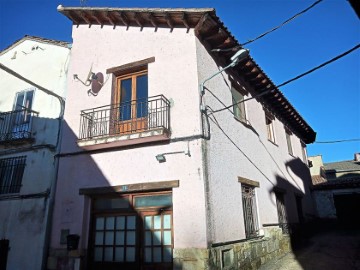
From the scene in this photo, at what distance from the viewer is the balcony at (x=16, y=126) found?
28.7 ft

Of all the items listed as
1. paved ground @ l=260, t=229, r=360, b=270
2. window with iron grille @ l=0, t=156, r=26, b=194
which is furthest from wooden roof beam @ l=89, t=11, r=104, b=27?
paved ground @ l=260, t=229, r=360, b=270

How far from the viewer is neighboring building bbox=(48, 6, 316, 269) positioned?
626 centimetres

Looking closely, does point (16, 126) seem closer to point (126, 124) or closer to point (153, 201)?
point (126, 124)

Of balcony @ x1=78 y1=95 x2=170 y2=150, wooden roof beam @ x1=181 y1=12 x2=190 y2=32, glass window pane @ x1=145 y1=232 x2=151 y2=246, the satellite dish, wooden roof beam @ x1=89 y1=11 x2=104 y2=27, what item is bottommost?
glass window pane @ x1=145 y1=232 x2=151 y2=246

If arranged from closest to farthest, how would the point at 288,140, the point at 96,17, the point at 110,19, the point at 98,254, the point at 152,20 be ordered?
the point at 98,254 < the point at 152,20 < the point at 110,19 < the point at 96,17 < the point at 288,140

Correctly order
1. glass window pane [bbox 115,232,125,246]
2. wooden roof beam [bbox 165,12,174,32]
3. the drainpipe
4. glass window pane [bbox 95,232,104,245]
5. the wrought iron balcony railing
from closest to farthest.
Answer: the drainpipe < glass window pane [bbox 115,232,125,246] < glass window pane [bbox 95,232,104,245] < the wrought iron balcony railing < wooden roof beam [bbox 165,12,174,32]

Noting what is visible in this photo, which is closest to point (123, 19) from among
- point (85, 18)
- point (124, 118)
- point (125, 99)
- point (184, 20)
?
point (85, 18)

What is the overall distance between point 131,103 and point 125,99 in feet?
1.27

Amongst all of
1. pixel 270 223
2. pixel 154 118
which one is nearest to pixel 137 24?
pixel 154 118

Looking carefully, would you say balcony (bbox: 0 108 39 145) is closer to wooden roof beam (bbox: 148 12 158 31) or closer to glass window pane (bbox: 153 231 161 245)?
wooden roof beam (bbox: 148 12 158 31)

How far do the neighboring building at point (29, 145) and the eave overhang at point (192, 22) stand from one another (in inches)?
59.0

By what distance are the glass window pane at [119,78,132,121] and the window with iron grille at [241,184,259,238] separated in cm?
379

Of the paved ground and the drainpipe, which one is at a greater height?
the drainpipe

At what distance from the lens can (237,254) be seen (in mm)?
6500
